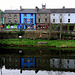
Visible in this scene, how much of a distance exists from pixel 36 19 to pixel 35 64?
1219 inches

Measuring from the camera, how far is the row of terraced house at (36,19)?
172 feet

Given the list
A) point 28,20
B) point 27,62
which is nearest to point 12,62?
point 27,62

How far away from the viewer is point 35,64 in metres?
24.6

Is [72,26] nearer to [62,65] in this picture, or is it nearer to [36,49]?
[36,49]

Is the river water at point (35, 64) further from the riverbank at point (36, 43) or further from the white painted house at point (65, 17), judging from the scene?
the white painted house at point (65, 17)

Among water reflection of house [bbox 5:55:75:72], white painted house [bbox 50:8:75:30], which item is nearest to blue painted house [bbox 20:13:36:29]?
white painted house [bbox 50:8:75:30]

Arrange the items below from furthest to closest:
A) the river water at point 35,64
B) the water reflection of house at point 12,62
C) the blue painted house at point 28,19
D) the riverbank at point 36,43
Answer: the blue painted house at point 28,19 < the riverbank at point 36,43 < the water reflection of house at point 12,62 < the river water at point 35,64

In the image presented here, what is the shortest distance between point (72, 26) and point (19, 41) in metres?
22.9

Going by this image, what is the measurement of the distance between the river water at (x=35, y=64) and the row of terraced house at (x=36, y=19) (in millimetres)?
24379

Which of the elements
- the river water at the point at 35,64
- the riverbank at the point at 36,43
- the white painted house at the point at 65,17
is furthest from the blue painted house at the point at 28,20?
the river water at the point at 35,64

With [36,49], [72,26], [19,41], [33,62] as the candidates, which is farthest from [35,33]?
[33,62]

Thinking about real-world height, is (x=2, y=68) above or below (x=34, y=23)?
below

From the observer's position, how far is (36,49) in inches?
1379

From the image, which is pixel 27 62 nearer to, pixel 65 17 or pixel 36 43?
pixel 36 43
